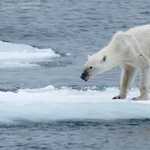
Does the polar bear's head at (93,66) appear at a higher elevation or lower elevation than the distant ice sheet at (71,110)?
higher

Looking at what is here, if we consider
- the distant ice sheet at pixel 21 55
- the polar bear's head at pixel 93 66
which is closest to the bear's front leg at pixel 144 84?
the polar bear's head at pixel 93 66

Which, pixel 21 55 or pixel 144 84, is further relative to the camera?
pixel 21 55

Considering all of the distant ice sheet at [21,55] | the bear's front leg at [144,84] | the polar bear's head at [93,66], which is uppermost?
the distant ice sheet at [21,55]

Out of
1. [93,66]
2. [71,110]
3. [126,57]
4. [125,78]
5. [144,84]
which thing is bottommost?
[71,110]

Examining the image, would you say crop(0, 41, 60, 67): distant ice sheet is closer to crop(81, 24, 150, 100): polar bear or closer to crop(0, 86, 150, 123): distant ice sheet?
crop(81, 24, 150, 100): polar bear

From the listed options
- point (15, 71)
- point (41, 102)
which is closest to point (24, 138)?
point (41, 102)

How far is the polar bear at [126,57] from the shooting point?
40.1ft

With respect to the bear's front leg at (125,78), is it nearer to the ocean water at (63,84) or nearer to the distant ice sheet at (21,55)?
the ocean water at (63,84)

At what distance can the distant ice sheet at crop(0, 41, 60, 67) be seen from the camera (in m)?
19.0

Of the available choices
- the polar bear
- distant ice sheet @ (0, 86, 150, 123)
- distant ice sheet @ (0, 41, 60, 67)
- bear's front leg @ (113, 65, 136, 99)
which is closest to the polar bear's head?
the polar bear

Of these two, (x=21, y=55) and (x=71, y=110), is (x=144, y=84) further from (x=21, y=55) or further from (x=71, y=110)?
(x=21, y=55)

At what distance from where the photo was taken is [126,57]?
1231cm

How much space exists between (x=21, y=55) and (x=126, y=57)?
27.1ft

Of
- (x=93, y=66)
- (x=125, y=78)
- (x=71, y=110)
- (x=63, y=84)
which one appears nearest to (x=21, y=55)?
(x=63, y=84)
